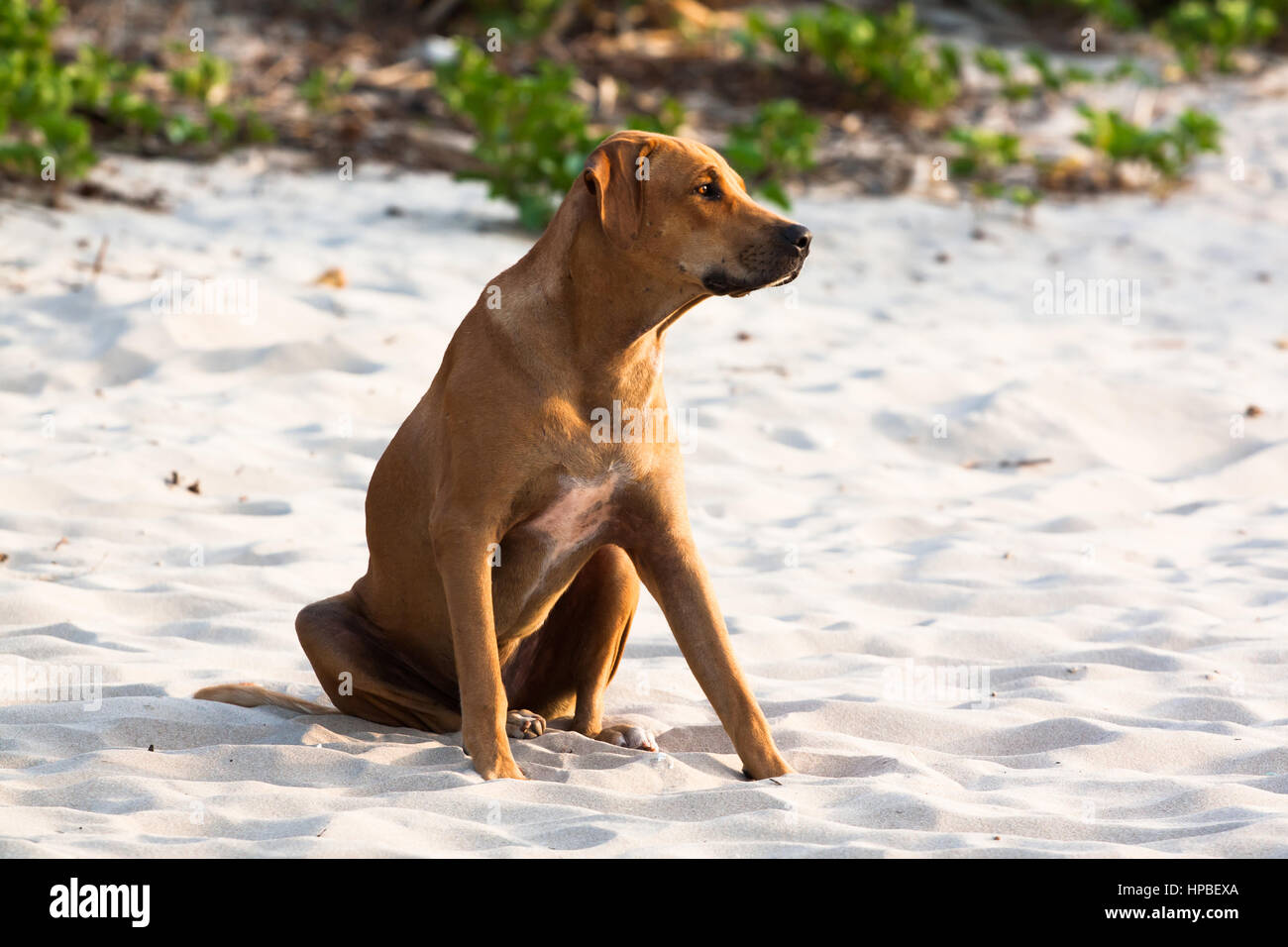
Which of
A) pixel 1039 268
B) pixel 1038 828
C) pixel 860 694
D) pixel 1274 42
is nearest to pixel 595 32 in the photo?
pixel 1039 268

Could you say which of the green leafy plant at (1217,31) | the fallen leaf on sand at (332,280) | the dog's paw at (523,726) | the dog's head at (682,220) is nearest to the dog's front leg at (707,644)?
the dog's paw at (523,726)

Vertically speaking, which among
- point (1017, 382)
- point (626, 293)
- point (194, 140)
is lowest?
point (1017, 382)

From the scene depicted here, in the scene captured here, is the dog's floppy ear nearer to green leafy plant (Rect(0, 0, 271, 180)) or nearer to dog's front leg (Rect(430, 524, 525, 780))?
dog's front leg (Rect(430, 524, 525, 780))

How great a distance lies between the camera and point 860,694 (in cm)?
481

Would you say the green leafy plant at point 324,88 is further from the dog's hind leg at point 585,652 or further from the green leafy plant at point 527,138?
the dog's hind leg at point 585,652

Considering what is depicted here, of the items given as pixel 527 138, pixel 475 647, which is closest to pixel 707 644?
pixel 475 647

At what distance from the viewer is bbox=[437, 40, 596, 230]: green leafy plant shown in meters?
9.62

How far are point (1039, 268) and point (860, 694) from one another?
6.43m

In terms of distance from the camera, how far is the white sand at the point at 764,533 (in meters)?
3.69

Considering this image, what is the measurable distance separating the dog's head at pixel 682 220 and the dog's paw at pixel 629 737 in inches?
51.2

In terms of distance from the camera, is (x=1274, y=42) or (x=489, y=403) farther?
(x=1274, y=42)

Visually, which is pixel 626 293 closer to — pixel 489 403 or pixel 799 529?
pixel 489 403

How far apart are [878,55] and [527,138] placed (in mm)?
4609

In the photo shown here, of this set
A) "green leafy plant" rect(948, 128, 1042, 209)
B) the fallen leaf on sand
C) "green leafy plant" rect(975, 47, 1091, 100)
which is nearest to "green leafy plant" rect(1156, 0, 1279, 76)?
Answer: "green leafy plant" rect(975, 47, 1091, 100)
